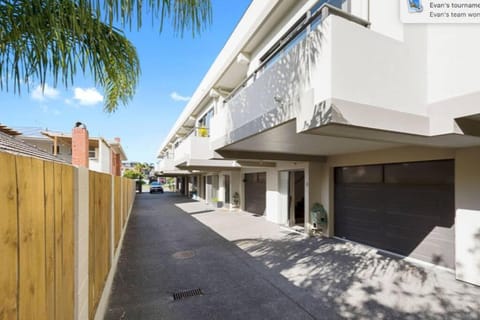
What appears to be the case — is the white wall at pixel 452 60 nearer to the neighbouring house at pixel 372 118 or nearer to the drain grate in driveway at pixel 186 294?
the neighbouring house at pixel 372 118

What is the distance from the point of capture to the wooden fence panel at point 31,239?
1.36 m

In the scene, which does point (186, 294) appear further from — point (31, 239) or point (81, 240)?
point (31, 239)

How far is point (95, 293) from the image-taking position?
11.3ft

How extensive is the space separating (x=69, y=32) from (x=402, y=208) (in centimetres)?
798

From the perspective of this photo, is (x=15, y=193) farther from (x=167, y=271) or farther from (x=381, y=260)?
(x=381, y=260)

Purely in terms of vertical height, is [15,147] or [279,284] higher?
[15,147]

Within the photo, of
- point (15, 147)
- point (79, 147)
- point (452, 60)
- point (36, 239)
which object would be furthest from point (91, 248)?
point (452, 60)

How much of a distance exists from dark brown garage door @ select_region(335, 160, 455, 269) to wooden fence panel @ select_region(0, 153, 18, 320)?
25.0 feet

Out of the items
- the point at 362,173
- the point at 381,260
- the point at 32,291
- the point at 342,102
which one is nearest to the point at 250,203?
the point at 362,173

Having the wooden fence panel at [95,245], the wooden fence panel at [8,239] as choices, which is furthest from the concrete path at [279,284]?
the wooden fence panel at [8,239]

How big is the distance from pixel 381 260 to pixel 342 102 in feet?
17.0

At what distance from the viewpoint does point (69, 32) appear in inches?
85.7

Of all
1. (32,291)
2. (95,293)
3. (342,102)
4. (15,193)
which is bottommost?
(95,293)

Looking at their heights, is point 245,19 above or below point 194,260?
above
